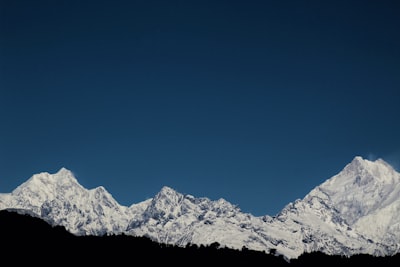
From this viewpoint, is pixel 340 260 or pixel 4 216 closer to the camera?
pixel 4 216

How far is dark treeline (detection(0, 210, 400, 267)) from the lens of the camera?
4213 inches

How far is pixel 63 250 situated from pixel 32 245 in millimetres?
6060

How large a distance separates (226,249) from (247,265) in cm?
1183

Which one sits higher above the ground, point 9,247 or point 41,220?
point 41,220

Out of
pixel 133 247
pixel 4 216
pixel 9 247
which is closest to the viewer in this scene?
pixel 9 247

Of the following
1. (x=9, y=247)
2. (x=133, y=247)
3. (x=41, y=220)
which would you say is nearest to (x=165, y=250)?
(x=133, y=247)

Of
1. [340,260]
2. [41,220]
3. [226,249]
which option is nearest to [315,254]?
[340,260]

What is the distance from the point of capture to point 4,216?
368 ft

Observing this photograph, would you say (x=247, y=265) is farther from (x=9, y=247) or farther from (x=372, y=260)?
(x=9, y=247)

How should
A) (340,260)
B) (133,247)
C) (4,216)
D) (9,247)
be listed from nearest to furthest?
(9,247), (4,216), (133,247), (340,260)

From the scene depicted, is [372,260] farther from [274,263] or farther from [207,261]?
[207,261]

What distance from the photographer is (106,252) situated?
120m

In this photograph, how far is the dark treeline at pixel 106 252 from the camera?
351ft

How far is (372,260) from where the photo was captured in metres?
136
